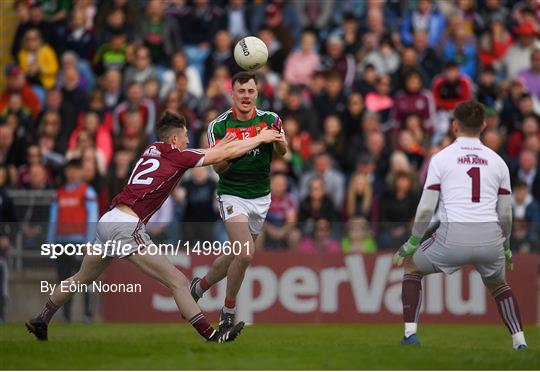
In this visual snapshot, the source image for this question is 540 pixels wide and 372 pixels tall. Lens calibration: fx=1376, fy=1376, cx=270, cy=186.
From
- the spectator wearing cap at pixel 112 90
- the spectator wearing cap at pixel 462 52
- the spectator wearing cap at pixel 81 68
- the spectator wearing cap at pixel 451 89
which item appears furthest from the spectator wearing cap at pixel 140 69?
the spectator wearing cap at pixel 462 52

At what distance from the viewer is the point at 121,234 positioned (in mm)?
13352

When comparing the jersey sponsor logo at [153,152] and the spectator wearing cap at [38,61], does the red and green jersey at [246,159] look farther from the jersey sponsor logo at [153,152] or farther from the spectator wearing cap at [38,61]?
the spectator wearing cap at [38,61]

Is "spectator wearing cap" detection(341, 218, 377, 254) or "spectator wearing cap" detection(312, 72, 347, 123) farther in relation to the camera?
"spectator wearing cap" detection(312, 72, 347, 123)

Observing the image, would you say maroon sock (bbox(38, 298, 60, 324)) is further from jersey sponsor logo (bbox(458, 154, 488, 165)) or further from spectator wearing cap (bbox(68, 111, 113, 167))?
spectator wearing cap (bbox(68, 111, 113, 167))

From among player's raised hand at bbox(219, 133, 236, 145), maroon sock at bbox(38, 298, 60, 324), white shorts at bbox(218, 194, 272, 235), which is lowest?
maroon sock at bbox(38, 298, 60, 324)

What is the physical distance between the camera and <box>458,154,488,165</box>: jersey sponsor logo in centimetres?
1308

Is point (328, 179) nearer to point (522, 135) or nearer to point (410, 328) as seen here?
point (522, 135)

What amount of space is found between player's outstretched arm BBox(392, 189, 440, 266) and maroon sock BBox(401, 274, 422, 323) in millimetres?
320

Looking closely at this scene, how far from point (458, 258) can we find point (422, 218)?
0.51 metres

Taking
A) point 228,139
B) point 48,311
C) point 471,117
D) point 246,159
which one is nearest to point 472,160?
point 471,117

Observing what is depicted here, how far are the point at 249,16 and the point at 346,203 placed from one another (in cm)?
509

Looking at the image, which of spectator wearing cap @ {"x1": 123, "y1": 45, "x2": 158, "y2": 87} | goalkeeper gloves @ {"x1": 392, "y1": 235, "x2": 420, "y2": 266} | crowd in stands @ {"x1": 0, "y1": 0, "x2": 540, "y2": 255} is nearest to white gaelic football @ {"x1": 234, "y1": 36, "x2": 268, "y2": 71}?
goalkeeper gloves @ {"x1": 392, "y1": 235, "x2": 420, "y2": 266}

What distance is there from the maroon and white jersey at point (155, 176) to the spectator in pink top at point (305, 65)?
1006cm

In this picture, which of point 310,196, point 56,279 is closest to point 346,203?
point 310,196
